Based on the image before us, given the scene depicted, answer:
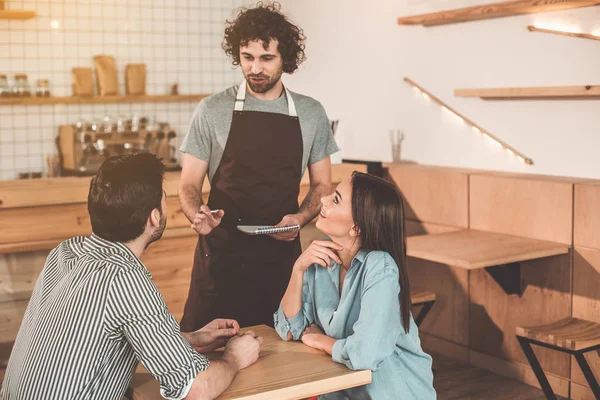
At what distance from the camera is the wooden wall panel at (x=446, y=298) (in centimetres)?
438

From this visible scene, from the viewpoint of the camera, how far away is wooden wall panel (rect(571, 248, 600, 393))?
368 cm

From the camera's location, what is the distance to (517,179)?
3.99 metres

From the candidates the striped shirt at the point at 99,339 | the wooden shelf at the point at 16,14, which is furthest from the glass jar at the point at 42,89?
the striped shirt at the point at 99,339

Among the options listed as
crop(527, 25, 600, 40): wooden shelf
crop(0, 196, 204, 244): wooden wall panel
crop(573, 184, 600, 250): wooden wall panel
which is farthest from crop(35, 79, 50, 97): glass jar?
crop(573, 184, 600, 250): wooden wall panel

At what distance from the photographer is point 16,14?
567cm

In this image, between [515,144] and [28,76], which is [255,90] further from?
[28,76]

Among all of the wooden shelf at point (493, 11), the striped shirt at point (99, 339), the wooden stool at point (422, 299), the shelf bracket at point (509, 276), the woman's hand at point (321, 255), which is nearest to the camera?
the striped shirt at point (99, 339)

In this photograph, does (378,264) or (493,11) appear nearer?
(378,264)

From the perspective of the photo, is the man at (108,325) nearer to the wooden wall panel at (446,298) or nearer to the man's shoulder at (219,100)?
the man's shoulder at (219,100)

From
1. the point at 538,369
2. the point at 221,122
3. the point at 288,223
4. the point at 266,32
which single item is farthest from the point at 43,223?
the point at 538,369

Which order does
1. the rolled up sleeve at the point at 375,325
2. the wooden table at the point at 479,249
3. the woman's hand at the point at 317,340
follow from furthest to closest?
the wooden table at the point at 479,249 → the woman's hand at the point at 317,340 → the rolled up sleeve at the point at 375,325

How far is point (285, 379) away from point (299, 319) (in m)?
0.42

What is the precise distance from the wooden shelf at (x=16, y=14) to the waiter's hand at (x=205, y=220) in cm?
344

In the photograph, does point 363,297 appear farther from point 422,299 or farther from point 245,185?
point 422,299
